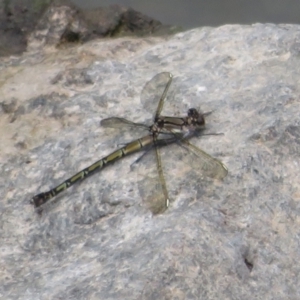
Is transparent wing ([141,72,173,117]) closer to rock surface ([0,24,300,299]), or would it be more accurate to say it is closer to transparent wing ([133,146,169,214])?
rock surface ([0,24,300,299])

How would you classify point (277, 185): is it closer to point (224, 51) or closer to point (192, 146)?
point (192, 146)

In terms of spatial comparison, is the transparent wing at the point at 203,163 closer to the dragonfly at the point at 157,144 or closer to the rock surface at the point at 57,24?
the dragonfly at the point at 157,144

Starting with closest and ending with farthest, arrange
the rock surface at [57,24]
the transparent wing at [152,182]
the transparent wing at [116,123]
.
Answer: the transparent wing at [152,182]
the transparent wing at [116,123]
the rock surface at [57,24]

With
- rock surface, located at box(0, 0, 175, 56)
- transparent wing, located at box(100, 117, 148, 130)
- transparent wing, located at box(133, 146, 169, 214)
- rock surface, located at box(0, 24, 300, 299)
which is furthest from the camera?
rock surface, located at box(0, 0, 175, 56)

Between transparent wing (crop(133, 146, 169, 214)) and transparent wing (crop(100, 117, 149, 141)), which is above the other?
transparent wing (crop(100, 117, 149, 141))

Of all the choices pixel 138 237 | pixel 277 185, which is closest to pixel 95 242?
pixel 138 237

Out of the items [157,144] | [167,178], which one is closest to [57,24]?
[157,144]

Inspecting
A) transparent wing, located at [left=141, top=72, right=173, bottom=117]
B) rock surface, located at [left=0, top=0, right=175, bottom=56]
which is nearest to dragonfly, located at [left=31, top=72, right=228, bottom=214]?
transparent wing, located at [left=141, top=72, right=173, bottom=117]

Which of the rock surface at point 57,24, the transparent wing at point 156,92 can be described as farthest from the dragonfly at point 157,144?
the rock surface at point 57,24
